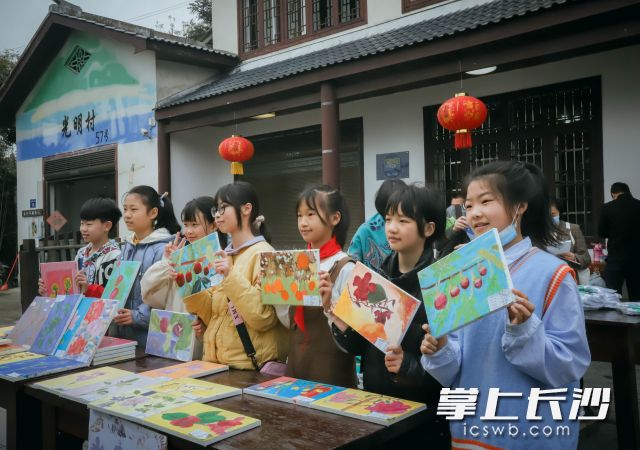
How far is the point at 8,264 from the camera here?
18.0 meters

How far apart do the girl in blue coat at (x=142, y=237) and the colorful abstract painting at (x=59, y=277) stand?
38cm

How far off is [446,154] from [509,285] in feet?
23.0

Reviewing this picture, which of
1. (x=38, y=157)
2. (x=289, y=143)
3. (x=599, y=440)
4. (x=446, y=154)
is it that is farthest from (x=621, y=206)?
(x=38, y=157)

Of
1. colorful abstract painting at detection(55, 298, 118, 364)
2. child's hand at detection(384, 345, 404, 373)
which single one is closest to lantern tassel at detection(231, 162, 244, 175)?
colorful abstract painting at detection(55, 298, 118, 364)

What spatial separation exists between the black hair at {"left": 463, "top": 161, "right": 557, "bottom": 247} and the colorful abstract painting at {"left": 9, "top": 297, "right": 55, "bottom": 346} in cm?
276

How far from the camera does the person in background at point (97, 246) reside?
3840 millimetres

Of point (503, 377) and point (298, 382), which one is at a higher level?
point (503, 377)

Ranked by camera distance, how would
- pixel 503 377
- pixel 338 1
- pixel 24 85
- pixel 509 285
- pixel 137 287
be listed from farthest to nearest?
pixel 24 85, pixel 338 1, pixel 137 287, pixel 503 377, pixel 509 285

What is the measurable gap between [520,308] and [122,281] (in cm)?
253

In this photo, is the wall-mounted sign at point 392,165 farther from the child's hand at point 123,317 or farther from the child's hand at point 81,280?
the child's hand at point 123,317

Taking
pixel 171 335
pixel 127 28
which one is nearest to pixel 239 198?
pixel 171 335

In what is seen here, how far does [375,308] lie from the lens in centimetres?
200

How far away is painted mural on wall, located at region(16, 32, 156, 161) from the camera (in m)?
11.2

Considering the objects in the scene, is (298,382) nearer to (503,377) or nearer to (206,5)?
(503,377)
